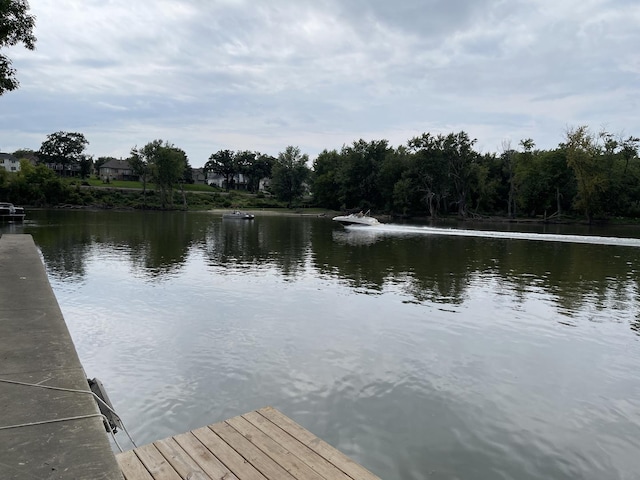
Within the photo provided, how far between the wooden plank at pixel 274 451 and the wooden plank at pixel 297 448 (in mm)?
54

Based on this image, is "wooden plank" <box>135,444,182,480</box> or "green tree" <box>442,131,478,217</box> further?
"green tree" <box>442,131,478,217</box>

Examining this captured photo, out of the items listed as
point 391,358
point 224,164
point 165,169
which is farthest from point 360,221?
point 224,164

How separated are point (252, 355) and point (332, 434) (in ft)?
12.6

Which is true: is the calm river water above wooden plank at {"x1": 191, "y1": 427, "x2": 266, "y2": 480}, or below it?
below

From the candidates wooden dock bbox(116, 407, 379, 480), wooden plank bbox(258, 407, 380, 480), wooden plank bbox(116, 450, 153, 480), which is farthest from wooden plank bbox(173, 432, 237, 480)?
wooden plank bbox(258, 407, 380, 480)

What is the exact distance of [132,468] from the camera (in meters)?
4.77

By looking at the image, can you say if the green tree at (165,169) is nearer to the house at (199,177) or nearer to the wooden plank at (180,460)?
the house at (199,177)

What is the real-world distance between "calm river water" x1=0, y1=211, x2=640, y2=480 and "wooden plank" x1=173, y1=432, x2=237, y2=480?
1.99 m

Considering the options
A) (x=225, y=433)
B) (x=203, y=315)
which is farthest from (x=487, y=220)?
(x=225, y=433)

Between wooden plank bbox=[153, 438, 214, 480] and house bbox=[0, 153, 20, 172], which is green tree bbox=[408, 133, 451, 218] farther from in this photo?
house bbox=[0, 153, 20, 172]

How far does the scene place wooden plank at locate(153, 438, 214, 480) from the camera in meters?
4.64

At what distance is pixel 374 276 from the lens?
22.1m

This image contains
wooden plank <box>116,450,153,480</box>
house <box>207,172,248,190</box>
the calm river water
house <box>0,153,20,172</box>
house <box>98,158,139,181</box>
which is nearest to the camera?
wooden plank <box>116,450,153,480</box>

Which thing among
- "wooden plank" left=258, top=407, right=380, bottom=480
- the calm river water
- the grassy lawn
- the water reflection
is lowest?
the calm river water
